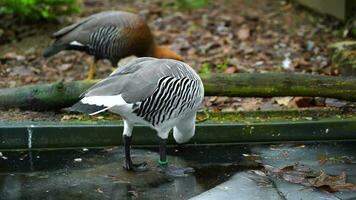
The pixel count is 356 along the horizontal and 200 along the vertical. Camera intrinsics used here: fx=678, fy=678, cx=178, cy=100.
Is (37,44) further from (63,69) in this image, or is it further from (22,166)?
(22,166)

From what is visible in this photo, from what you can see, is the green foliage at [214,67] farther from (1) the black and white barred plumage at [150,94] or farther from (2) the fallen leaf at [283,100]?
(1) the black and white barred plumage at [150,94]

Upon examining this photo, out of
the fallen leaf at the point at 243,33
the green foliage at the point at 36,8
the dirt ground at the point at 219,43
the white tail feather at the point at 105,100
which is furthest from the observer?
the fallen leaf at the point at 243,33

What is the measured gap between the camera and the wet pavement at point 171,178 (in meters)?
5.41

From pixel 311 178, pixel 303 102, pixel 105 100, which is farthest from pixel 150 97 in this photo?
pixel 303 102

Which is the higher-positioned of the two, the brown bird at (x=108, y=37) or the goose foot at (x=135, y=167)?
the brown bird at (x=108, y=37)

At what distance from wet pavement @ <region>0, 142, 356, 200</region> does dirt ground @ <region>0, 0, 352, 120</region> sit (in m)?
0.87

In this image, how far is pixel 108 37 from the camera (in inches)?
323

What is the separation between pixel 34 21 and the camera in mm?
10367

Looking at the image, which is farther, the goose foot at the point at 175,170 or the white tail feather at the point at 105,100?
the goose foot at the point at 175,170

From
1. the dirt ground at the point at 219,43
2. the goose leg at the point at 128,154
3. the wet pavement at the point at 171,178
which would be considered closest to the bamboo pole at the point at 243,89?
the dirt ground at the point at 219,43

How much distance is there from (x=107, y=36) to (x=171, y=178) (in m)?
2.89

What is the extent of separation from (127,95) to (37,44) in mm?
4856

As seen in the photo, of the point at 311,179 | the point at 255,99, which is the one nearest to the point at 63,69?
the point at 255,99

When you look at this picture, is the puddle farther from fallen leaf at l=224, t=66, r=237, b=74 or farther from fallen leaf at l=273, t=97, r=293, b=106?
fallen leaf at l=224, t=66, r=237, b=74
